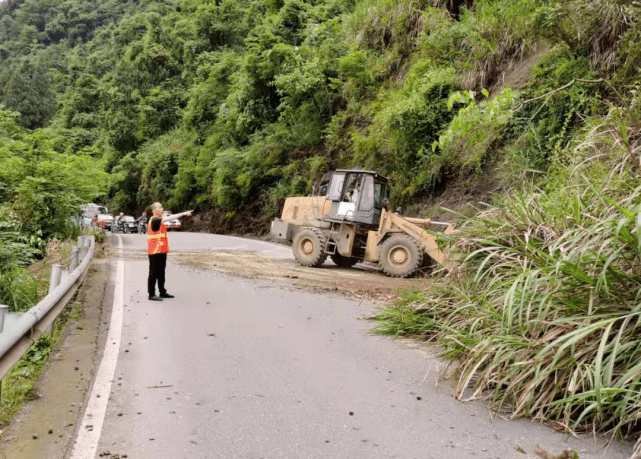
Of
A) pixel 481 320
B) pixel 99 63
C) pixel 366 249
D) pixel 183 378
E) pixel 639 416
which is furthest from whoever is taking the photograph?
pixel 99 63

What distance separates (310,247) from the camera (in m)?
16.0

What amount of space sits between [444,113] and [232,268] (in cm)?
981

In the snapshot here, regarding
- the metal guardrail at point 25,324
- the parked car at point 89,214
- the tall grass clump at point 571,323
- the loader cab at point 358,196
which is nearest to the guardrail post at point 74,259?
the metal guardrail at point 25,324

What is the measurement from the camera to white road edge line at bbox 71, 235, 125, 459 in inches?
153

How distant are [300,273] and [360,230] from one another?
8.34 ft

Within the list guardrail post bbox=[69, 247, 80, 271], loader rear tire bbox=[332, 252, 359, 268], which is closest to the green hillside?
guardrail post bbox=[69, 247, 80, 271]

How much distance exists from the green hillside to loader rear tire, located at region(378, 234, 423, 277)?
2.97m

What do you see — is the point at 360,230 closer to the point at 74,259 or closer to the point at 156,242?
the point at 156,242

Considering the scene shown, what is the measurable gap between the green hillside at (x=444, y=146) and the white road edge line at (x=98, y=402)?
3060mm

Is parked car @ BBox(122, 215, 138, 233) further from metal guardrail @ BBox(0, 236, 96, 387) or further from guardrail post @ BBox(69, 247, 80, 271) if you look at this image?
metal guardrail @ BBox(0, 236, 96, 387)

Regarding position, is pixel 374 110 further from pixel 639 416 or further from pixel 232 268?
pixel 639 416

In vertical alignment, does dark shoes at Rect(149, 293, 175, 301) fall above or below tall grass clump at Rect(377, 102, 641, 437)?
below


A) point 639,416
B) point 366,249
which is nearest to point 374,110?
point 366,249

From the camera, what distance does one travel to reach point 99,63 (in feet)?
207
